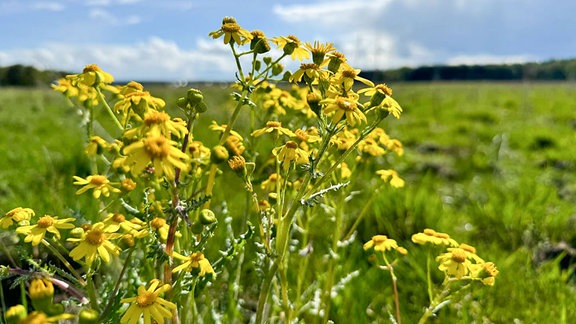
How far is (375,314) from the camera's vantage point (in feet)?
7.95

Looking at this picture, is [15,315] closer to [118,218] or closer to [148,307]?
[148,307]

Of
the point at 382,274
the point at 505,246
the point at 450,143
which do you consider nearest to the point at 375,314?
the point at 382,274

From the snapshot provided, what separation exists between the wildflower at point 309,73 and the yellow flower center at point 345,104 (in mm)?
157

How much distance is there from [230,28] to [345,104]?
1.54ft

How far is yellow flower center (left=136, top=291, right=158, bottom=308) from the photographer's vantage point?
3.79 feet

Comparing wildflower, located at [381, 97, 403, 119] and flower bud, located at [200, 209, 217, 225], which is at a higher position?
wildflower, located at [381, 97, 403, 119]

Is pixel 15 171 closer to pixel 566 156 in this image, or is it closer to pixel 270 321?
pixel 270 321

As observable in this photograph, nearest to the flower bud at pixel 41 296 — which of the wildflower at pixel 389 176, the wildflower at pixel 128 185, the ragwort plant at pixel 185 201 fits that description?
the ragwort plant at pixel 185 201

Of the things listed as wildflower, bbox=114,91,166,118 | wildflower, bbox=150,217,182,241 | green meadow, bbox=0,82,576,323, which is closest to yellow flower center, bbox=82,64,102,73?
wildflower, bbox=114,91,166,118

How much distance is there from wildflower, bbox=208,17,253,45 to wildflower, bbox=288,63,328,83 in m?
0.20

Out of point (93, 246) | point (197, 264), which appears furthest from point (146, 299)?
point (93, 246)

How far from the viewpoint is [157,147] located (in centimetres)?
104

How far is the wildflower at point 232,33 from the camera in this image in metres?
1.47

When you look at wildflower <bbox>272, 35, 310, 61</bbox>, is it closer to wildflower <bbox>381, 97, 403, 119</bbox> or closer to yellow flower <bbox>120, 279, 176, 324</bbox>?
wildflower <bbox>381, 97, 403, 119</bbox>
